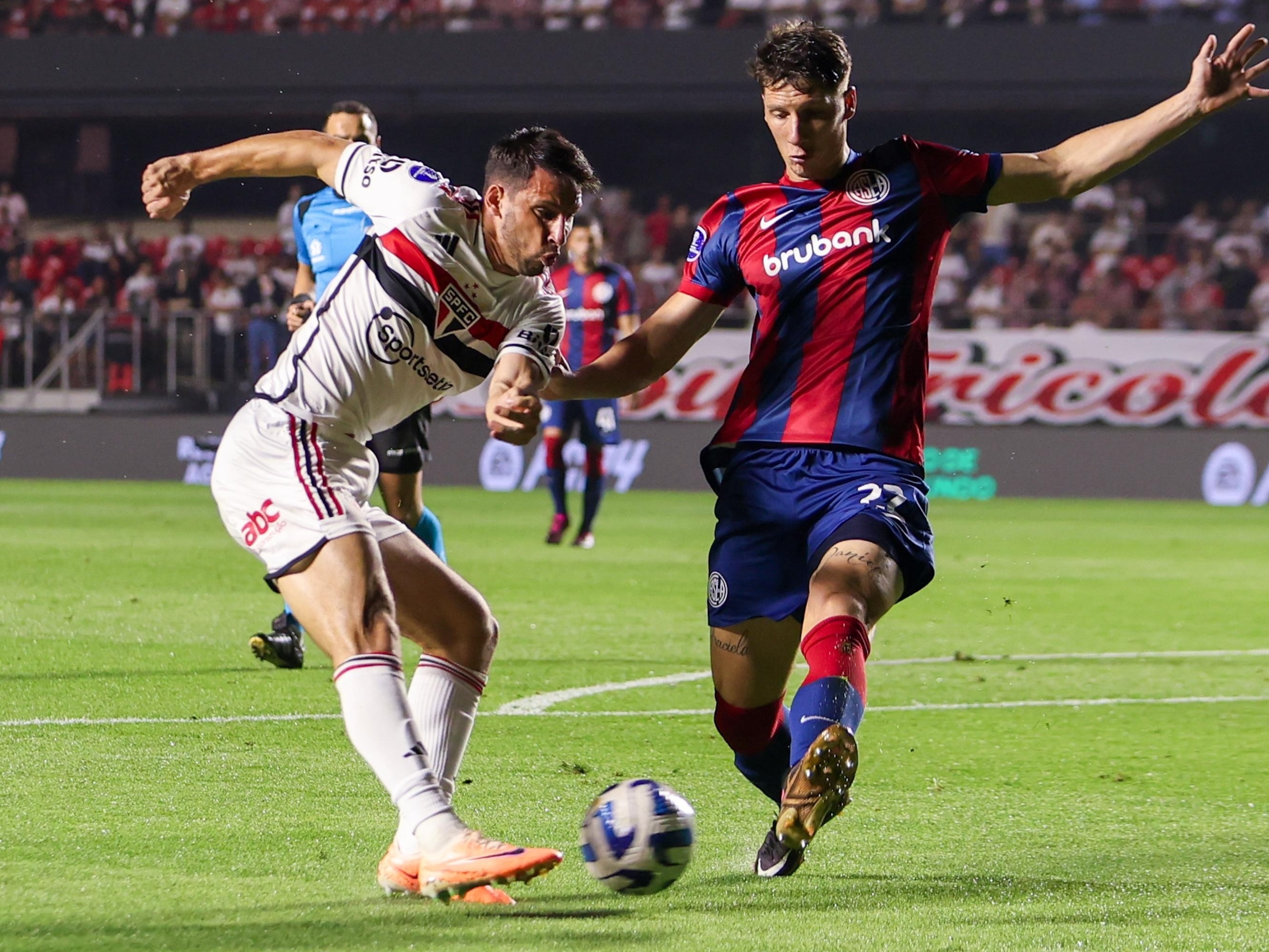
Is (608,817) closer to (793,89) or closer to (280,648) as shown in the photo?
(793,89)

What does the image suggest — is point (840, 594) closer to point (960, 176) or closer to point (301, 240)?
point (960, 176)

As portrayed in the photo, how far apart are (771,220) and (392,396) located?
1069mm

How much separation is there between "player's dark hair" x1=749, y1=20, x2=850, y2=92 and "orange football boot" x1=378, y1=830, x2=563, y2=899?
1.86m

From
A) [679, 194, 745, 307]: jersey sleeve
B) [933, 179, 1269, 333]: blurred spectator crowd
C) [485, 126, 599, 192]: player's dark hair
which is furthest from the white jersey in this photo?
[933, 179, 1269, 333]: blurred spectator crowd

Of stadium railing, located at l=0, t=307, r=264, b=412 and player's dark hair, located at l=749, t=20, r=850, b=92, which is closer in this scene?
player's dark hair, located at l=749, t=20, r=850, b=92

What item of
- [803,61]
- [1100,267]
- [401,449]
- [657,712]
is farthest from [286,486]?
[1100,267]

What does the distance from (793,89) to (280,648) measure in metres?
3.91

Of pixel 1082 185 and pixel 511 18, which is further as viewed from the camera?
pixel 511 18

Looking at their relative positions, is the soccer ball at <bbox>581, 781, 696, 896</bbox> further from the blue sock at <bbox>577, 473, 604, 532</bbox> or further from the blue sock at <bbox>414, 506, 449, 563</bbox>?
the blue sock at <bbox>577, 473, 604, 532</bbox>

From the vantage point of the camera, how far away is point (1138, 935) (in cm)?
344

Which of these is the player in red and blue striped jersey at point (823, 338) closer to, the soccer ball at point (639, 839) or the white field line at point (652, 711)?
the soccer ball at point (639, 839)

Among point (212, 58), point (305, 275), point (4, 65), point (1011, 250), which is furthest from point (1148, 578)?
point (4, 65)

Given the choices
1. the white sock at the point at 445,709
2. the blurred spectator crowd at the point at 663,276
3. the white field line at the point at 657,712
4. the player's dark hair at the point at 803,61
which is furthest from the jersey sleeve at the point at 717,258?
the blurred spectator crowd at the point at 663,276

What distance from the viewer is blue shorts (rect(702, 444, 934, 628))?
400cm
